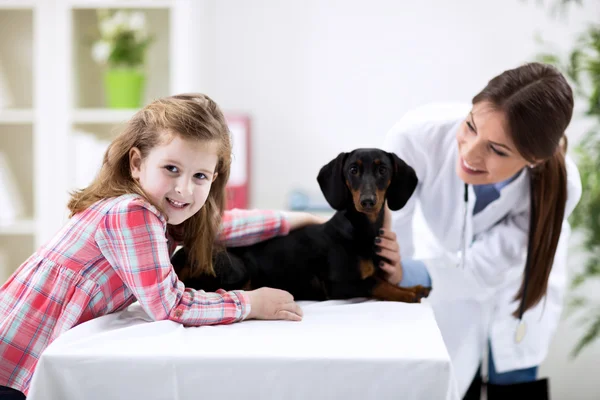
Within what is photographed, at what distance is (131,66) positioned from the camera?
276 cm

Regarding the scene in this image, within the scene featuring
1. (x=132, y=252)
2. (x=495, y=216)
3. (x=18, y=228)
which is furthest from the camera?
(x=18, y=228)

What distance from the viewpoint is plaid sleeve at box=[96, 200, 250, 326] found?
0.99 m

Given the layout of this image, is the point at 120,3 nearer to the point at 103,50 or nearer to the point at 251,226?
the point at 103,50

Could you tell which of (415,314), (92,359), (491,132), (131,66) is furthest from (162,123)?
(131,66)

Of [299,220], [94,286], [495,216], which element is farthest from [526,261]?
[94,286]

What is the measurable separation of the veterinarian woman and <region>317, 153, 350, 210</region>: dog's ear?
197mm

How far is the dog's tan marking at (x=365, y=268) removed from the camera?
3.81 feet

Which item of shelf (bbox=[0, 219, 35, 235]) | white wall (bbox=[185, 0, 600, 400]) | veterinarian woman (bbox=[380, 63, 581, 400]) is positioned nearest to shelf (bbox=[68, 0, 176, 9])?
white wall (bbox=[185, 0, 600, 400])

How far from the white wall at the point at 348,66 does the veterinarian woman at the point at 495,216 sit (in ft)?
4.48

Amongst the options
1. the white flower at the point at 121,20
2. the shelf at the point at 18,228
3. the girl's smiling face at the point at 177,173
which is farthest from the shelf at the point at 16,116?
the girl's smiling face at the point at 177,173

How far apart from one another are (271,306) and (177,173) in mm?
285

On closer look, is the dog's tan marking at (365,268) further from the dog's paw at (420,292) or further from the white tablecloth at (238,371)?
the white tablecloth at (238,371)

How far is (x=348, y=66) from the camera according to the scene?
3.04m

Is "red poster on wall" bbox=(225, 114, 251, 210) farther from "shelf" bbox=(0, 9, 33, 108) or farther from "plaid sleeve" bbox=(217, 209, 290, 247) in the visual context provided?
"plaid sleeve" bbox=(217, 209, 290, 247)
